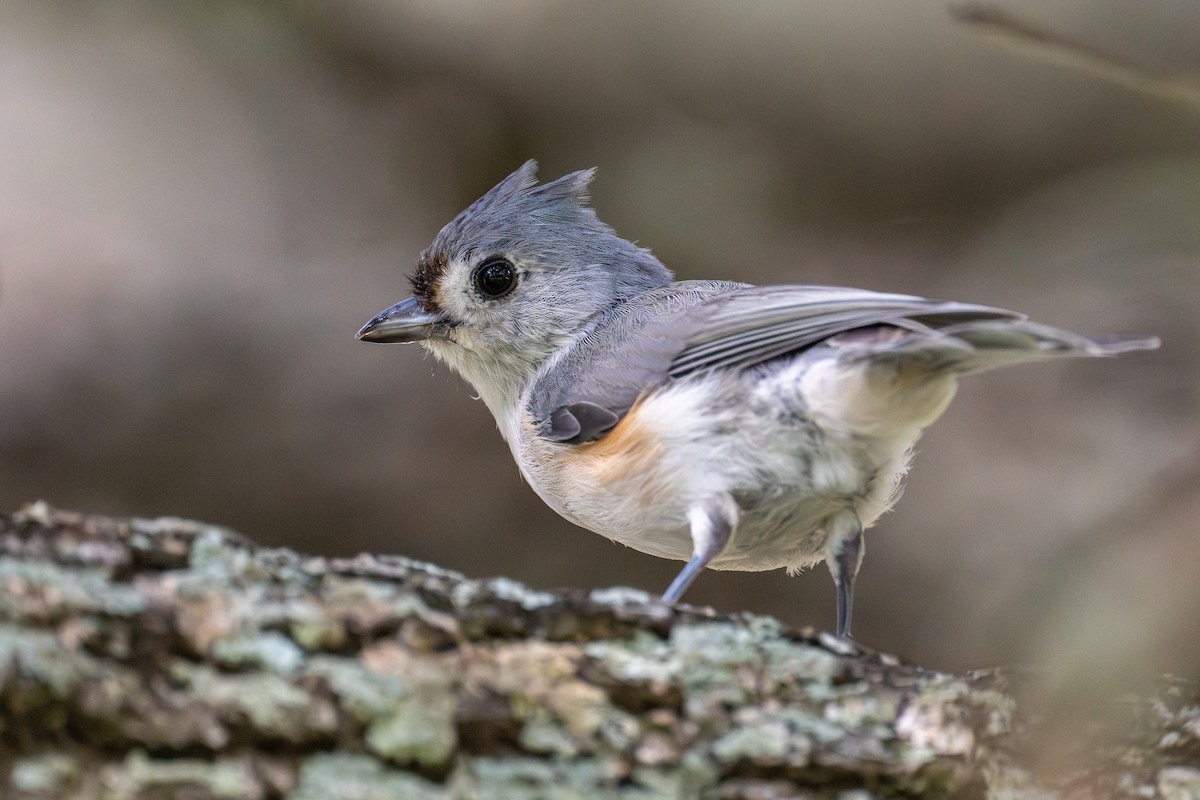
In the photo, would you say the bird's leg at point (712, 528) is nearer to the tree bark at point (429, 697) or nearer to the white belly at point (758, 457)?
the white belly at point (758, 457)

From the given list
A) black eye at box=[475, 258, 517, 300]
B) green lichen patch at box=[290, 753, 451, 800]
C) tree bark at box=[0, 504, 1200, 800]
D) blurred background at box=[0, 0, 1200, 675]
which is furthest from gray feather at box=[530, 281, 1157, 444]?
blurred background at box=[0, 0, 1200, 675]

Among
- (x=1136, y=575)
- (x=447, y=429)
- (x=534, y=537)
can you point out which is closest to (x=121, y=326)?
(x=447, y=429)

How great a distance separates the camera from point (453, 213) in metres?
4.56

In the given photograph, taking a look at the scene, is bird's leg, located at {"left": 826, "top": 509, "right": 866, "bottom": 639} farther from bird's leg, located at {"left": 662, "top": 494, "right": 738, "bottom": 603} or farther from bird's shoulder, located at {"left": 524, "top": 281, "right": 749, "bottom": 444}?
bird's shoulder, located at {"left": 524, "top": 281, "right": 749, "bottom": 444}

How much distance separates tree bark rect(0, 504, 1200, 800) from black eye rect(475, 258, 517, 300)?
127 cm

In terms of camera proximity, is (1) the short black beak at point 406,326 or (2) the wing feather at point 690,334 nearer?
(2) the wing feather at point 690,334

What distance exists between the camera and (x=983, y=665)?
390cm

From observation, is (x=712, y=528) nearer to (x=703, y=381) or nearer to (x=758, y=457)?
(x=758, y=457)

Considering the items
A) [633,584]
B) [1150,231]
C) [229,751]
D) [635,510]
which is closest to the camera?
[229,751]

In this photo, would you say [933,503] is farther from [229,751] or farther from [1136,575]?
[229,751]

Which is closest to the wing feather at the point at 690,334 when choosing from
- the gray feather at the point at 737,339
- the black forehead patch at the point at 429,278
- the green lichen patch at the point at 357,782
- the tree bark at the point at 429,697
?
the gray feather at the point at 737,339

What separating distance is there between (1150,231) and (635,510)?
3.59 ft

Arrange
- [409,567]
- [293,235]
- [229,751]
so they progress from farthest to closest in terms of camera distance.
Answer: [293,235] < [409,567] < [229,751]

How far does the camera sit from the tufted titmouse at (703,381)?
2.09 m
